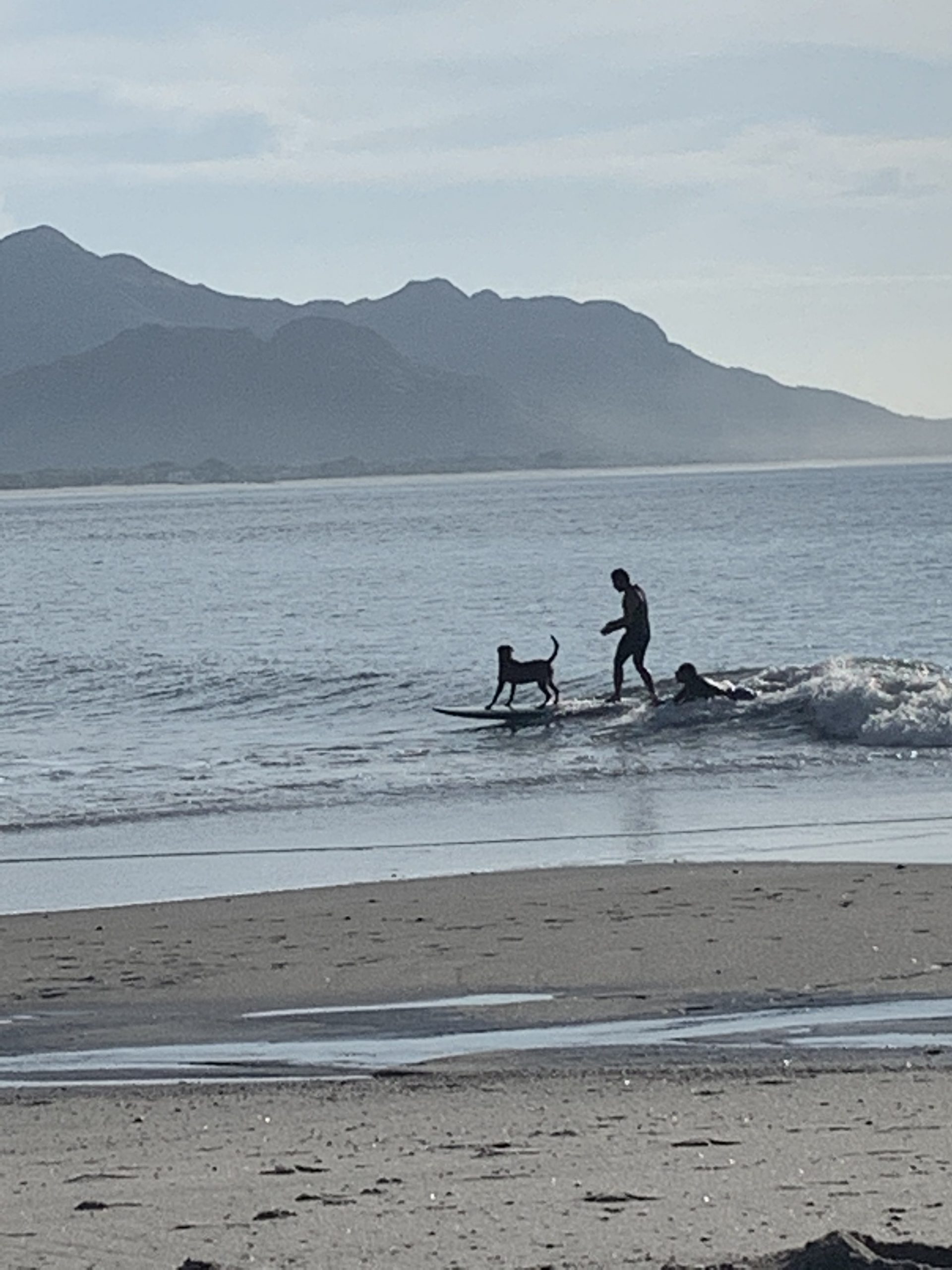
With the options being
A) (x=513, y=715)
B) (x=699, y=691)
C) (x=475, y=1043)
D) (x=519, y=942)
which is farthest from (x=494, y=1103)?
(x=699, y=691)

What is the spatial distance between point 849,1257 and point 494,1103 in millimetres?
2321

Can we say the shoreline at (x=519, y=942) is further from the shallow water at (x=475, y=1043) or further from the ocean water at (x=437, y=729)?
the ocean water at (x=437, y=729)

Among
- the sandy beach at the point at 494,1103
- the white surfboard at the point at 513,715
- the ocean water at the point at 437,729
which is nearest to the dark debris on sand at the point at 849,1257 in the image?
the sandy beach at the point at 494,1103

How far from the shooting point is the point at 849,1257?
16.3 ft

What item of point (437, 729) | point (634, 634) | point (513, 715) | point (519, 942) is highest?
point (634, 634)

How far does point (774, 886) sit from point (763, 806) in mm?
4965

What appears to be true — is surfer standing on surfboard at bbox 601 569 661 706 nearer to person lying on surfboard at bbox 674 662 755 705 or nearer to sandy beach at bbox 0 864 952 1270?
person lying on surfboard at bbox 674 662 755 705

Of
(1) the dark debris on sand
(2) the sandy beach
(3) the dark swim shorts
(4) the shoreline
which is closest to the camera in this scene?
(1) the dark debris on sand

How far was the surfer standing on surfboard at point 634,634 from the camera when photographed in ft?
80.4

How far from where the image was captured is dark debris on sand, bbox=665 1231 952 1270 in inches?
195

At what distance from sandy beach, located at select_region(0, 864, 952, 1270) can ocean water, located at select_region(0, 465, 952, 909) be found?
8.38 ft

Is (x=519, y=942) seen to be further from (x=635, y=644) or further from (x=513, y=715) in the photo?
(x=635, y=644)

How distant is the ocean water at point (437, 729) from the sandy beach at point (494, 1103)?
255 centimetres

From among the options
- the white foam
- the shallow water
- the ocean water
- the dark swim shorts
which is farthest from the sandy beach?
the dark swim shorts
